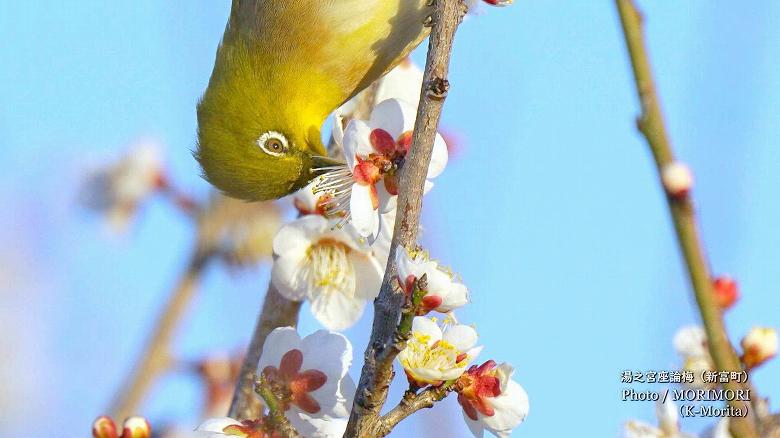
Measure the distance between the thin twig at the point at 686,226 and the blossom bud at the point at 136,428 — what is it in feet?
5.04

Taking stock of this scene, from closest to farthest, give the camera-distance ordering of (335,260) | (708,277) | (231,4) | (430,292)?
(708,277) < (430,292) < (335,260) < (231,4)

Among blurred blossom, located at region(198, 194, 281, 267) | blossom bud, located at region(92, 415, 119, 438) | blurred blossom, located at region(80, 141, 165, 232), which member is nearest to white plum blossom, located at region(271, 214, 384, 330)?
blossom bud, located at region(92, 415, 119, 438)

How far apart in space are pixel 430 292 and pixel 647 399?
30.7 inches

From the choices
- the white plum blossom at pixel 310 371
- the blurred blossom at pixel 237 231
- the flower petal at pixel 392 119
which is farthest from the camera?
the blurred blossom at pixel 237 231

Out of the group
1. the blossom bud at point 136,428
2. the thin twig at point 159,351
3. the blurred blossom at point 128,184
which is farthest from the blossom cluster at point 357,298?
the blurred blossom at point 128,184

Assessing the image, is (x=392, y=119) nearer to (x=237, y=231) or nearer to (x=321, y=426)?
(x=321, y=426)

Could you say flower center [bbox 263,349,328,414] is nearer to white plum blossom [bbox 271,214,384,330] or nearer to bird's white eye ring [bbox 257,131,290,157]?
white plum blossom [bbox 271,214,384,330]

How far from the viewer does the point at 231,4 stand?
416cm

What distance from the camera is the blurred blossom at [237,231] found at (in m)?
4.35

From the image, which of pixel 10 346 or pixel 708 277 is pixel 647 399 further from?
pixel 10 346

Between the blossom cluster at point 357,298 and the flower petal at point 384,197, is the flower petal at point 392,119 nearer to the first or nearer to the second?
the blossom cluster at point 357,298

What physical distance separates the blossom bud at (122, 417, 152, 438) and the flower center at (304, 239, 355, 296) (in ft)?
2.26

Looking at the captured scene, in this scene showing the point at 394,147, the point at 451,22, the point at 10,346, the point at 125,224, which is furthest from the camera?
the point at 10,346

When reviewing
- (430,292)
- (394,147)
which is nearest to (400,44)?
(394,147)
